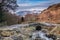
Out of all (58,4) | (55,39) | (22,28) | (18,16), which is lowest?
(55,39)

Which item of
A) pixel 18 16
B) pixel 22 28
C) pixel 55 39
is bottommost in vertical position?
pixel 55 39

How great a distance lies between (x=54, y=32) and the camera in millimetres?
2902

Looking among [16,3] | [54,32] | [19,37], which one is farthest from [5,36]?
[54,32]

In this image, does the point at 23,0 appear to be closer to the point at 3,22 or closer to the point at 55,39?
the point at 3,22

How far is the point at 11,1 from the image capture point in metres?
3.12

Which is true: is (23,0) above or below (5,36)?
above

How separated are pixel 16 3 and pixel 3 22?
0.48 metres

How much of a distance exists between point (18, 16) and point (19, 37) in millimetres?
441

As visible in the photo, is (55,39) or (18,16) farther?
(18,16)

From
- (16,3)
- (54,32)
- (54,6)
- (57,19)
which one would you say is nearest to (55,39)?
(54,32)

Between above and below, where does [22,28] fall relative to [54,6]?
below

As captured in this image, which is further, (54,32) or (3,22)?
(3,22)

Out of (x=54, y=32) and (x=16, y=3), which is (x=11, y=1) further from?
(x=54, y=32)

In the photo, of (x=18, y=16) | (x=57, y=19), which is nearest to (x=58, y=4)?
(x=57, y=19)
